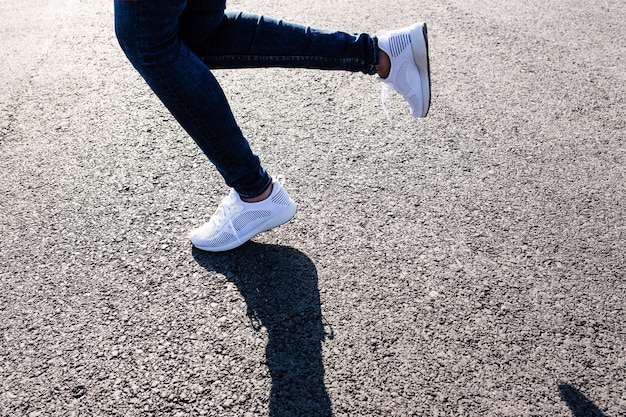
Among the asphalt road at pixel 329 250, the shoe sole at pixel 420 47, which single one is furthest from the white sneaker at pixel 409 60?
the asphalt road at pixel 329 250

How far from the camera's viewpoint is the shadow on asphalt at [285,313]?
1936mm

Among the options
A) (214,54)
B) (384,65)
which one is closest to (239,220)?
(214,54)

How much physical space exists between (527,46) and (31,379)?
141 inches

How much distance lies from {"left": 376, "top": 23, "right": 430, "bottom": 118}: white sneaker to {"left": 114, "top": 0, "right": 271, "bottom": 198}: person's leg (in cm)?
66

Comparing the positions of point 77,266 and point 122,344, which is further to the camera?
point 77,266

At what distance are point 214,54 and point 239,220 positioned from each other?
26.0 inches

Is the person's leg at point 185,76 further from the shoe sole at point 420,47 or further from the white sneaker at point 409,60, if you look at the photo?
the shoe sole at point 420,47

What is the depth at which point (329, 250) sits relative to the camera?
249 centimetres

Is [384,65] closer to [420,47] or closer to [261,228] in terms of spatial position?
[420,47]

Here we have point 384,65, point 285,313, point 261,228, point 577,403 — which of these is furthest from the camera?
point 261,228

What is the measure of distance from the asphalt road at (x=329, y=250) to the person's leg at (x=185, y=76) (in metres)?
0.48

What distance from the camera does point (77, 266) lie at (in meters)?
2.42

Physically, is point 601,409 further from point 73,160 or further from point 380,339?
point 73,160

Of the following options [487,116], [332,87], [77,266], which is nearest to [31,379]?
[77,266]
